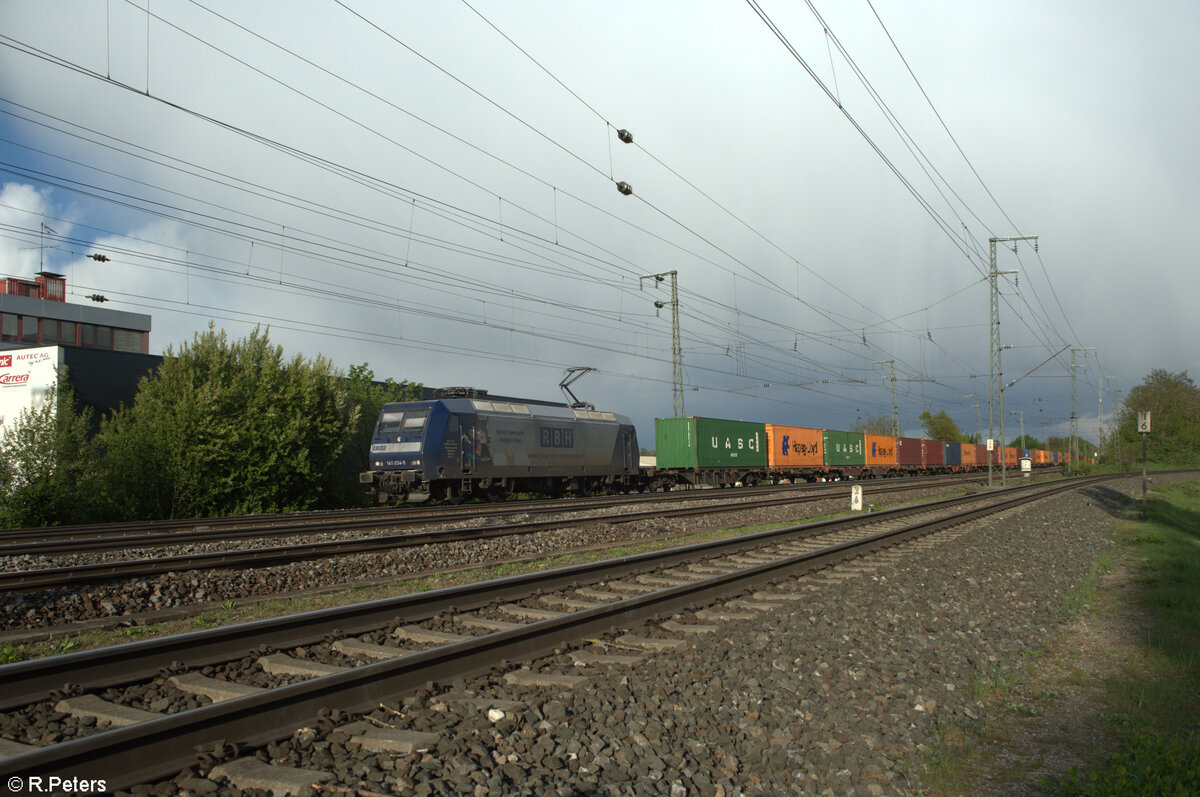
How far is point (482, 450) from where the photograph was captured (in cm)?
2278

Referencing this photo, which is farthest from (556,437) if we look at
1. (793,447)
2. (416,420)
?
(793,447)

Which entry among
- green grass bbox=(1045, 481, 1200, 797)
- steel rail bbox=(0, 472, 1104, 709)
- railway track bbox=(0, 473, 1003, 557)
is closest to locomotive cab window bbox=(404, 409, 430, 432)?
railway track bbox=(0, 473, 1003, 557)

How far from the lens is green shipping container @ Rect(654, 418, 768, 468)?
109 ft

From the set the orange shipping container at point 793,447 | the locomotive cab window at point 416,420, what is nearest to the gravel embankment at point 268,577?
the locomotive cab window at point 416,420

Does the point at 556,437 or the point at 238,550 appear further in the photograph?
the point at 556,437

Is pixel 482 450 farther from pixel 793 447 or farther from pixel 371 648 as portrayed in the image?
pixel 793 447

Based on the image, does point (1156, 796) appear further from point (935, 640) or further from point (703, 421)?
point (703, 421)

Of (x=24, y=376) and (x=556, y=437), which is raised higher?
(x=24, y=376)

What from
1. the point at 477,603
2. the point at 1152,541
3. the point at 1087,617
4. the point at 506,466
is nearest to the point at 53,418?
the point at 506,466

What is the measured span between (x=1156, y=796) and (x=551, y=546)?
9.79 m

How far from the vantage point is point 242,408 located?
2281 cm

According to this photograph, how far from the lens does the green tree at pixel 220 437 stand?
21344 mm

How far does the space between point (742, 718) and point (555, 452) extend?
2141 cm

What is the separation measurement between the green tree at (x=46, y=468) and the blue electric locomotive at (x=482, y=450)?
7358 millimetres
